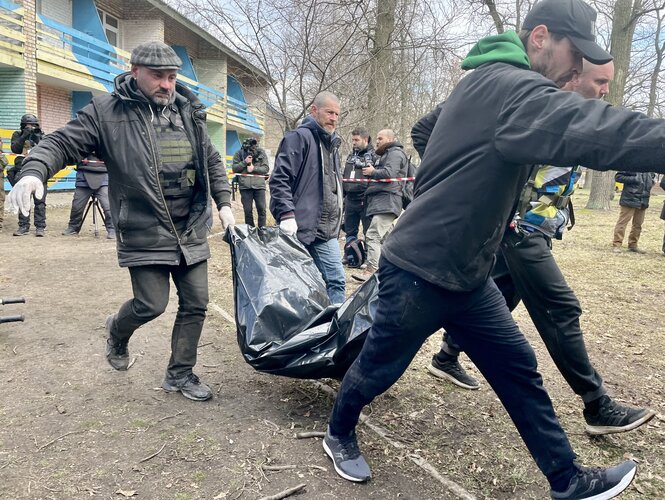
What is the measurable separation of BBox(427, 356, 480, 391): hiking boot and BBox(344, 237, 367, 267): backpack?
4.04 meters

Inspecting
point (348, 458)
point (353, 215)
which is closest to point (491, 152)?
point (348, 458)

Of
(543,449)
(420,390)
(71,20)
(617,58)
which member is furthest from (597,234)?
(71,20)

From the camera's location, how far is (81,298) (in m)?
5.43

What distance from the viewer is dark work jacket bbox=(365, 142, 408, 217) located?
719cm

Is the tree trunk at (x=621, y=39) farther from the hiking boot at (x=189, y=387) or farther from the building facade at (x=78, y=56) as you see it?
the hiking boot at (x=189, y=387)

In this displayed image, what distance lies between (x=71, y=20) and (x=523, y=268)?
62.0 feet

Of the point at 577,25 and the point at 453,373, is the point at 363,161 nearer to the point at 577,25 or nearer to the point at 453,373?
the point at 453,373

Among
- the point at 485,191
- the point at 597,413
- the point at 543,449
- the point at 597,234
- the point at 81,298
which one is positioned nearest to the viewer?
the point at 485,191

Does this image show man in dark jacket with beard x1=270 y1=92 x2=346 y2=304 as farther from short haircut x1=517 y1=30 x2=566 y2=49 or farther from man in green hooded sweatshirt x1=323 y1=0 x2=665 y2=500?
short haircut x1=517 y1=30 x2=566 y2=49

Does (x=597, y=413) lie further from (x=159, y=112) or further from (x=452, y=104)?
(x=159, y=112)

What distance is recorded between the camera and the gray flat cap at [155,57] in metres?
2.95

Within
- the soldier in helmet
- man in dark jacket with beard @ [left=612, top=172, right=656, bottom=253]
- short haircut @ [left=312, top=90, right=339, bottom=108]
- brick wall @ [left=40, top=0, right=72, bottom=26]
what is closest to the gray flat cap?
short haircut @ [left=312, top=90, right=339, bottom=108]

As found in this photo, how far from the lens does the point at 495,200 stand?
1.89 metres

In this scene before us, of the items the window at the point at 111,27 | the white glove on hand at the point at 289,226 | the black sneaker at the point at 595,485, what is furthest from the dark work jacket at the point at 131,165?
the window at the point at 111,27
